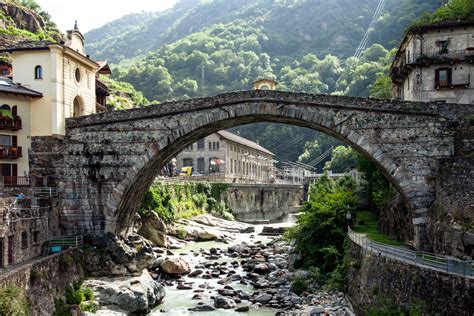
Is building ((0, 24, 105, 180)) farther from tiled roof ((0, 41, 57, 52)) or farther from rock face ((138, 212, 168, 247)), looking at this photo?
rock face ((138, 212, 168, 247))

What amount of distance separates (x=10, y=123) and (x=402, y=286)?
23.4 metres

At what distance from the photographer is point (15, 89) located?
30.0 metres

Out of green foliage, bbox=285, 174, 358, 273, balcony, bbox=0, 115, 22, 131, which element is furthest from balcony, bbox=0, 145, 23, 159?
green foliage, bbox=285, 174, 358, 273

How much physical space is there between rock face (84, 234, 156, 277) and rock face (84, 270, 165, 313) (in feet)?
2.80

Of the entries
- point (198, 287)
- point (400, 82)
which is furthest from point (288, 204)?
point (198, 287)

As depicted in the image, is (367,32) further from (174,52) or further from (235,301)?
(235,301)

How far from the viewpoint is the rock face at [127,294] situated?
25797 mm

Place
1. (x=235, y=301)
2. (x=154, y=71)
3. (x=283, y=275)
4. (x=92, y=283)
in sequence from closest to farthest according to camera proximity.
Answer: (x=92, y=283) → (x=235, y=301) → (x=283, y=275) → (x=154, y=71)

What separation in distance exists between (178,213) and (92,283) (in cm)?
2634

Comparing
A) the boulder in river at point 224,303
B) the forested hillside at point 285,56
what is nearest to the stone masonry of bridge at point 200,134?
the boulder in river at point 224,303

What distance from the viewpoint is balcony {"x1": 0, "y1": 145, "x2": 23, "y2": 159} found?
30.0 metres

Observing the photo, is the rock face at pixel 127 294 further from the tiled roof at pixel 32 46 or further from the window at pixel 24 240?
the tiled roof at pixel 32 46

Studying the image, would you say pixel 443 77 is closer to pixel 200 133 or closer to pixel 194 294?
pixel 200 133

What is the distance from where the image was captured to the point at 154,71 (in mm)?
121062
